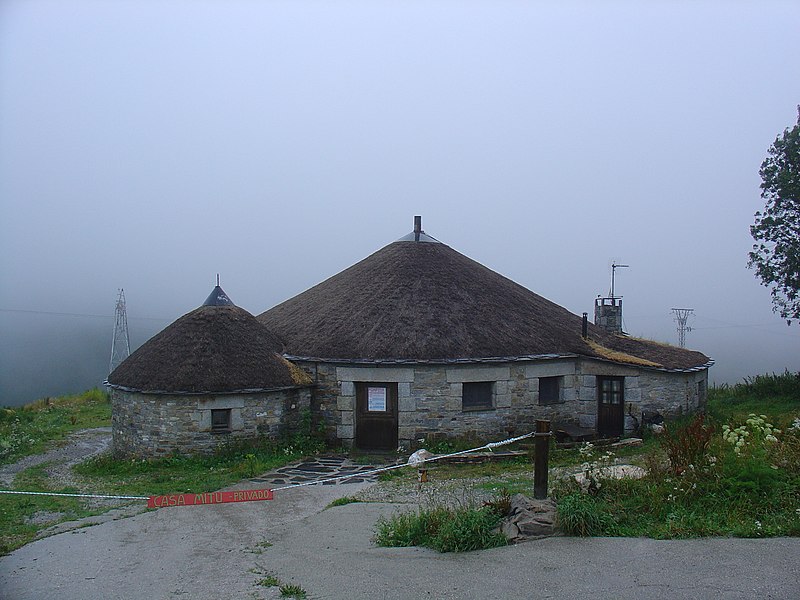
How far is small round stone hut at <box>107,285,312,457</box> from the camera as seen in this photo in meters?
15.1

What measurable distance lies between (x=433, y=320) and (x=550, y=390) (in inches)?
141

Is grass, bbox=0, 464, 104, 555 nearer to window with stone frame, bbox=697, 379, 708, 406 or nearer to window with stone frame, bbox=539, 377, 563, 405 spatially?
window with stone frame, bbox=539, 377, 563, 405

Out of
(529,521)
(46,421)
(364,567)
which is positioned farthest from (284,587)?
(46,421)

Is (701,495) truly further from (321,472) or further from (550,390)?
(550,390)

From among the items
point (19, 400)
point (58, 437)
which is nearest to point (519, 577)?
point (58, 437)

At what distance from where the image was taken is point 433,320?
17.7 metres

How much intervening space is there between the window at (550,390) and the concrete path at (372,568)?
9.38 meters

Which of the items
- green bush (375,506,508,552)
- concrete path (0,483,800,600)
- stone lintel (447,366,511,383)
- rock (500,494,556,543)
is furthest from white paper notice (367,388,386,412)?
rock (500,494,556,543)

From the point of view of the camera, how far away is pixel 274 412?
1602 centimetres

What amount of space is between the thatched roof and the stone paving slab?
2.59 metres

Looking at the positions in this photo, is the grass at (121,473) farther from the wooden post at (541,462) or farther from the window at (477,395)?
the wooden post at (541,462)

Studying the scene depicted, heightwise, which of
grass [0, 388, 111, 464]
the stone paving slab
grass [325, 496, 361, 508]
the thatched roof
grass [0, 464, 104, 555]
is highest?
the thatched roof

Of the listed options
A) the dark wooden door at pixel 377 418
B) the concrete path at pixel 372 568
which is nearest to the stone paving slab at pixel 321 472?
the dark wooden door at pixel 377 418

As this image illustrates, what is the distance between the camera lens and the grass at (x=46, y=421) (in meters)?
18.1
